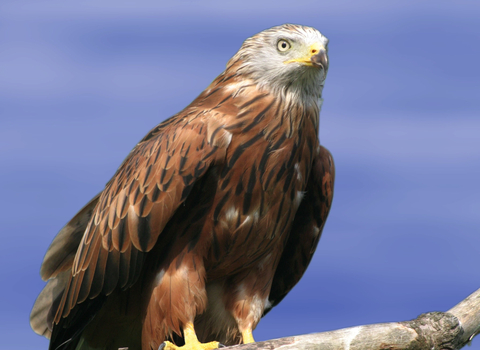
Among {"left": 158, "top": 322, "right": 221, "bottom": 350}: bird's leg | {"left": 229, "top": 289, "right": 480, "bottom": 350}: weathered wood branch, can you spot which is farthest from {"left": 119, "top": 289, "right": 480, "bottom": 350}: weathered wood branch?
{"left": 158, "top": 322, "right": 221, "bottom": 350}: bird's leg

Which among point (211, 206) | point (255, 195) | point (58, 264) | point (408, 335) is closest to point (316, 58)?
point (255, 195)

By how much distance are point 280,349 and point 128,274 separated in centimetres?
174

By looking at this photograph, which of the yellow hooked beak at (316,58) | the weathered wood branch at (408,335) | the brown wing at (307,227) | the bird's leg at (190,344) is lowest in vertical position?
the bird's leg at (190,344)

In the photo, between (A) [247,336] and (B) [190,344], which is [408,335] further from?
(B) [190,344]

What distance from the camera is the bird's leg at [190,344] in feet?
20.3

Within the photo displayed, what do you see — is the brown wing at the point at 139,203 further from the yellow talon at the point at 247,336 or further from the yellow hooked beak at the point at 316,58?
the yellow talon at the point at 247,336

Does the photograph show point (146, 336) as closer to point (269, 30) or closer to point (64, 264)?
point (64, 264)

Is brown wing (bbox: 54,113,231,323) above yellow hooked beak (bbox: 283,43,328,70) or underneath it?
underneath

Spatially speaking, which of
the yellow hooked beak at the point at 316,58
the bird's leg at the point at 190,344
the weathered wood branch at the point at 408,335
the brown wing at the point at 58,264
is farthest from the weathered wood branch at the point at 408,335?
the brown wing at the point at 58,264

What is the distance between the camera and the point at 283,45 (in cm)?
629

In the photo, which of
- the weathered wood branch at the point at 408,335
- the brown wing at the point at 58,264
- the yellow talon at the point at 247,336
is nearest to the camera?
the weathered wood branch at the point at 408,335

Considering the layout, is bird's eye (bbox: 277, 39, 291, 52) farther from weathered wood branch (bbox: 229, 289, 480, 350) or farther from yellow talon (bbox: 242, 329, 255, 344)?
yellow talon (bbox: 242, 329, 255, 344)

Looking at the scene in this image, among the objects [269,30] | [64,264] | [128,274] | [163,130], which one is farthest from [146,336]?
[269,30]

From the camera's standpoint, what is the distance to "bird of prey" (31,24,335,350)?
622cm
